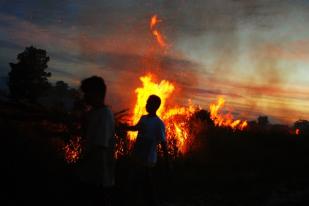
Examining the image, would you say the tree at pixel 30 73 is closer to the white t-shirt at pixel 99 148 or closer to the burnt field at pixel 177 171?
the burnt field at pixel 177 171

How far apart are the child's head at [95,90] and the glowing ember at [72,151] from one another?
4.75 m

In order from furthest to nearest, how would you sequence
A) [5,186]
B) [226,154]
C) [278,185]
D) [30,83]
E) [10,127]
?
[30,83]
[226,154]
[278,185]
[10,127]
[5,186]

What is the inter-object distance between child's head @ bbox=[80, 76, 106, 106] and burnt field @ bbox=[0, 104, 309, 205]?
1763mm

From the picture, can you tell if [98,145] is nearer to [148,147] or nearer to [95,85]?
[95,85]

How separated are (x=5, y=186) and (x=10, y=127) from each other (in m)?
1.56

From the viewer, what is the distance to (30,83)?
204 feet

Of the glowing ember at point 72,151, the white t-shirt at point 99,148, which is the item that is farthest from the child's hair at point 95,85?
the glowing ember at point 72,151

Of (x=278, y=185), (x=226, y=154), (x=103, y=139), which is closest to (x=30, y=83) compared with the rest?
(x=226, y=154)

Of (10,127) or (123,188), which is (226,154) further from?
(10,127)

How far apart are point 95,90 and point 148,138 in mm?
2373

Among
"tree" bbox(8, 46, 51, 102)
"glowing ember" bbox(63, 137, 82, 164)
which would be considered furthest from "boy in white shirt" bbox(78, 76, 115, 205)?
"tree" bbox(8, 46, 51, 102)

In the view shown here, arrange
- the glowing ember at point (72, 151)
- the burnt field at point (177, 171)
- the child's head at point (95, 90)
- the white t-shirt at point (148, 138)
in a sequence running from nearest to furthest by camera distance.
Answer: the child's head at point (95, 90), the white t-shirt at point (148, 138), the burnt field at point (177, 171), the glowing ember at point (72, 151)

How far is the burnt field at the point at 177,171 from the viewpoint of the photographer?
27.0ft

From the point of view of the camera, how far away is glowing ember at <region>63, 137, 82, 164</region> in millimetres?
10188
